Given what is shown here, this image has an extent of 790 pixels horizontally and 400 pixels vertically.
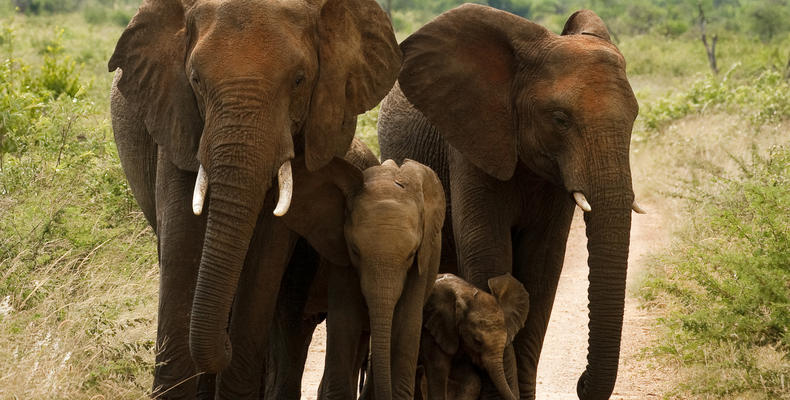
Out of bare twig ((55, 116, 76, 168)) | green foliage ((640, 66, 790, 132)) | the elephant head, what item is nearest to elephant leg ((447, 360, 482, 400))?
the elephant head

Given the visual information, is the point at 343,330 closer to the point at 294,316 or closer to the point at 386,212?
the point at 386,212

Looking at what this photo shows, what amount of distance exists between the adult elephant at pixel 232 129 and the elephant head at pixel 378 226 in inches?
6.2

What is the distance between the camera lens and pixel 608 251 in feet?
17.9

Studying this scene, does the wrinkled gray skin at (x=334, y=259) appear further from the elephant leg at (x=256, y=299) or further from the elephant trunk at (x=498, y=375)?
the elephant trunk at (x=498, y=375)

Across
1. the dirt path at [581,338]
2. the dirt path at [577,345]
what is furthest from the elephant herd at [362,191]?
the dirt path at [581,338]

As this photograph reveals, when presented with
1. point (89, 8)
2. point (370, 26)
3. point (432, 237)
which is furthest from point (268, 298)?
point (89, 8)

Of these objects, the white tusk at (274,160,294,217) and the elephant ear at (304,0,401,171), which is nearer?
the white tusk at (274,160,294,217)

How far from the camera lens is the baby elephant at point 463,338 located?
18.5ft

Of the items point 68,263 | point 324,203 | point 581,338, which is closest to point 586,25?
point 324,203

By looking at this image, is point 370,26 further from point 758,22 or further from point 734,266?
point 758,22

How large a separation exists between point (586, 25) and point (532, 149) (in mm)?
699

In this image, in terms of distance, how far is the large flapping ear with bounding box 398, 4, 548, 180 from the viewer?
6055mm

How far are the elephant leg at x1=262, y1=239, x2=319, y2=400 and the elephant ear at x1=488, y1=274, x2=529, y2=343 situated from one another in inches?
35.3

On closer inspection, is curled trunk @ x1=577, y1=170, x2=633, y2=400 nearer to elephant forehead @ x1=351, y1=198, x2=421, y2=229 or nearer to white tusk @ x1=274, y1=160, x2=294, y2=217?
elephant forehead @ x1=351, y1=198, x2=421, y2=229
